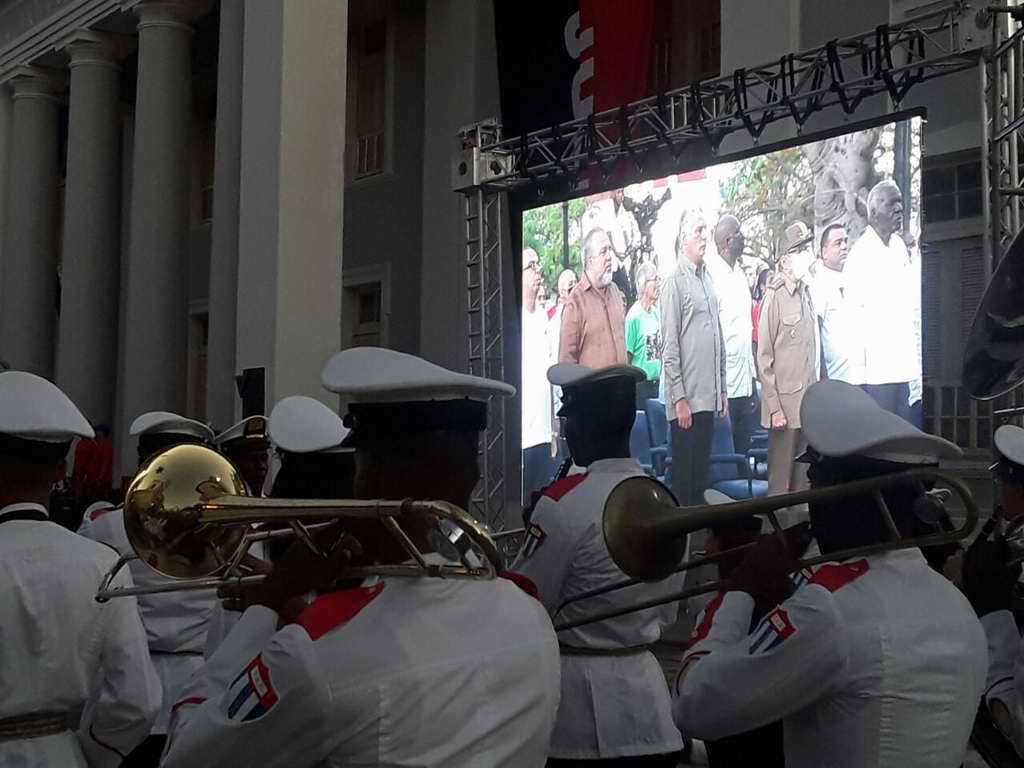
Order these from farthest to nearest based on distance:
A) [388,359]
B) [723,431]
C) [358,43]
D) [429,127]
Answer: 1. [358,43]
2. [429,127]
3. [723,431]
4. [388,359]

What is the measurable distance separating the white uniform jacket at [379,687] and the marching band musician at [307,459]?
161 cm

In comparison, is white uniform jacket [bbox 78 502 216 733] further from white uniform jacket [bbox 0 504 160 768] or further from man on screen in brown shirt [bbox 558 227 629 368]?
man on screen in brown shirt [bbox 558 227 629 368]

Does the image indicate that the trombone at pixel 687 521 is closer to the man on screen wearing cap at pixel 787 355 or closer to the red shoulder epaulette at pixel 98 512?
the red shoulder epaulette at pixel 98 512

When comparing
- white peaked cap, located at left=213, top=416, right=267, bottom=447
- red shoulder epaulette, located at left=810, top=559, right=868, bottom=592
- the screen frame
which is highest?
the screen frame

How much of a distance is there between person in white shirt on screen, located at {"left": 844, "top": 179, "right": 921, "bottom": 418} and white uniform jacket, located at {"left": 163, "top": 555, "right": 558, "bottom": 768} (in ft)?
18.8

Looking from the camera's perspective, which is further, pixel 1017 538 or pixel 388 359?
pixel 1017 538

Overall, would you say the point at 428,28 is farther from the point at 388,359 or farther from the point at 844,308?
the point at 388,359

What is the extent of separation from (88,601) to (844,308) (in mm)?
5689

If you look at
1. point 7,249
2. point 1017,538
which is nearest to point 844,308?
point 1017,538

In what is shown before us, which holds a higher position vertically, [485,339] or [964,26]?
[964,26]

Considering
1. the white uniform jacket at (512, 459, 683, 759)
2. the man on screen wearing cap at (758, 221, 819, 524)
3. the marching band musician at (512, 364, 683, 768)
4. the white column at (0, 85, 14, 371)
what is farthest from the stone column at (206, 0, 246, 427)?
the white column at (0, 85, 14, 371)

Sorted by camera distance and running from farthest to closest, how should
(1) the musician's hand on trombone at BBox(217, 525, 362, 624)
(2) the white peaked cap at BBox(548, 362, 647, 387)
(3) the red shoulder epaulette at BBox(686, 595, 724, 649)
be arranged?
(2) the white peaked cap at BBox(548, 362, 647, 387) → (3) the red shoulder epaulette at BBox(686, 595, 724, 649) → (1) the musician's hand on trombone at BBox(217, 525, 362, 624)

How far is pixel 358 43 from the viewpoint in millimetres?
14406

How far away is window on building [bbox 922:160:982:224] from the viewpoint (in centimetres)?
953
